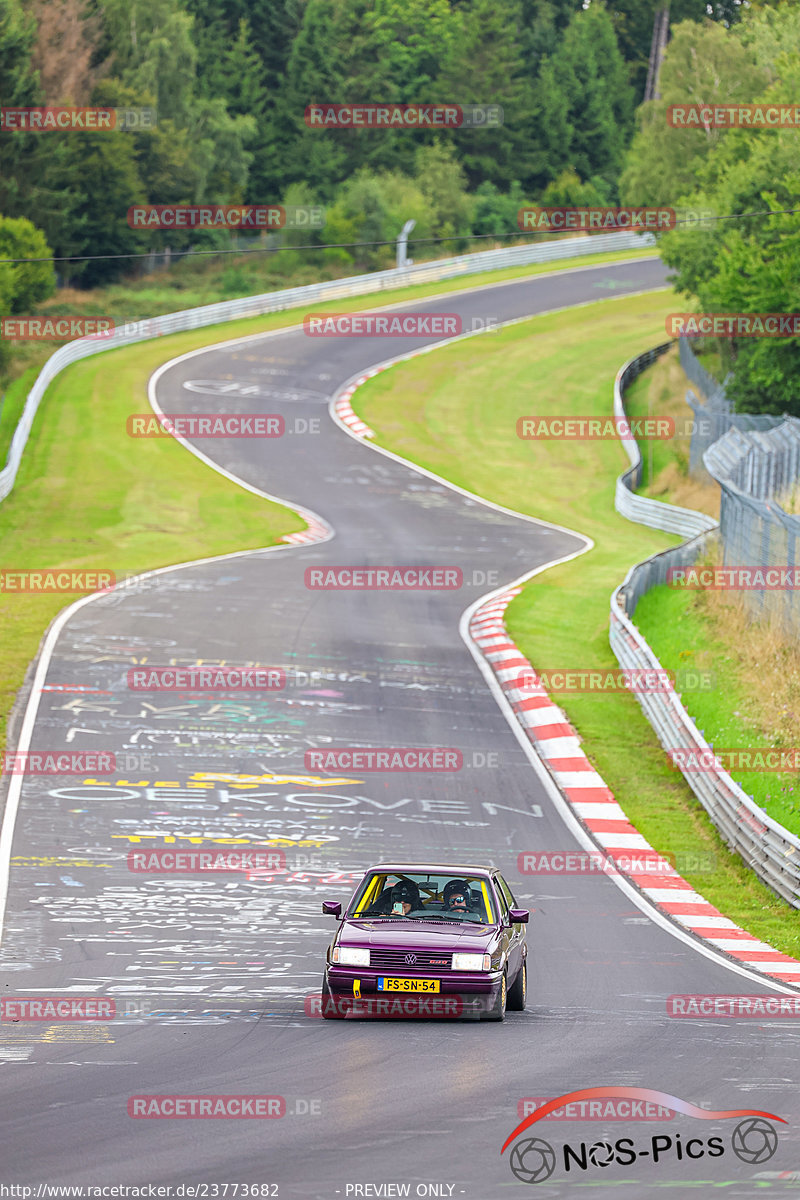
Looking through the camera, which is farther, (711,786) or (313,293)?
(313,293)

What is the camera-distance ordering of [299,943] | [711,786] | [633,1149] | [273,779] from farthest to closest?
[273,779], [711,786], [299,943], [633,1149]

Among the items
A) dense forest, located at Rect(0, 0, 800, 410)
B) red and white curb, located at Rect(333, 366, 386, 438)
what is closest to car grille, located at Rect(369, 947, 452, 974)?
dense forest, located at Rect(0, 0, 800, 410)

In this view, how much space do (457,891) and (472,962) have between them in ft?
3.88

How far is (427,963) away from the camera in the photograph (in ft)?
37.0

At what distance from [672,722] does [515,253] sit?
66.2 meters

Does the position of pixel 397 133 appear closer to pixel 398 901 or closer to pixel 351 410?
pixel 351 410

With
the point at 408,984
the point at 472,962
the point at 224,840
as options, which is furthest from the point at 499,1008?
the point at 224,840

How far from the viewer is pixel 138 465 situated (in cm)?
4775

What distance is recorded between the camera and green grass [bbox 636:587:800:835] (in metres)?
20.0

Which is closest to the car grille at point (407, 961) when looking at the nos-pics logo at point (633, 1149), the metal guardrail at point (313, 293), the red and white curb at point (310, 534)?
the nos-pics logo at point (633, 1149)

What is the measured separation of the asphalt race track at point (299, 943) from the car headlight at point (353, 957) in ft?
1.46

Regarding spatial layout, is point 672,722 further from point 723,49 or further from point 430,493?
point 723,49

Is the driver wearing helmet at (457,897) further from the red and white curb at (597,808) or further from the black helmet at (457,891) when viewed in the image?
the red and white curb at (597,808)

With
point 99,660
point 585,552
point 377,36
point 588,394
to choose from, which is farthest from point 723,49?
point 99,660
